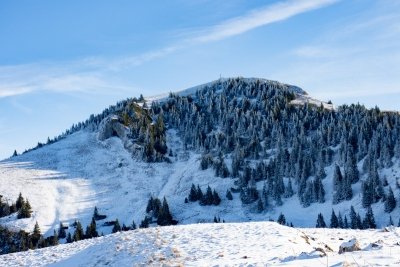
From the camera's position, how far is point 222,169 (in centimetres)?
11200

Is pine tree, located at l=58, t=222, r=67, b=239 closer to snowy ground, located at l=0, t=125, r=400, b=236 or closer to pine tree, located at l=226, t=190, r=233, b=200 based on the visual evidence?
snowy ground, located at l=0, t=125, r=400, b=236

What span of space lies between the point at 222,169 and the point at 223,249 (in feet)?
294

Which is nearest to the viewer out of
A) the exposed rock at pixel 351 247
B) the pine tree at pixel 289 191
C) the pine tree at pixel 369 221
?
the exposed rock at pixel 351 247

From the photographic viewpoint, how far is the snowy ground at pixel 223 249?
56.0 ft

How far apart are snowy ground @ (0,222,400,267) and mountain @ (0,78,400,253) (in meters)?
52.6

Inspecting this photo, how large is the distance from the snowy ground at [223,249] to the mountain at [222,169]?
172 ft

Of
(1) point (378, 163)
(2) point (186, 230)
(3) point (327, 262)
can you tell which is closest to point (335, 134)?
(1) point (378, 163)

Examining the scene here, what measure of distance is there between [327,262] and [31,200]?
102 meters

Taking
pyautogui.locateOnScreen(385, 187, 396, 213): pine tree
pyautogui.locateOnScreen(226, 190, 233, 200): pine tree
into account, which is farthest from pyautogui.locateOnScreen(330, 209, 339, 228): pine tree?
pyautogui.locateOnScreen(226, 190, 233, 200): pine tree

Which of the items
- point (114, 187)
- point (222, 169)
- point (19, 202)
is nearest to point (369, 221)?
point (222, 169)

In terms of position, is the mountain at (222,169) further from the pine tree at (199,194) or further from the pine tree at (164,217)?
the pine tree at (199,194)

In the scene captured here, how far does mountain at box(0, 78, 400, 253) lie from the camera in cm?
8994

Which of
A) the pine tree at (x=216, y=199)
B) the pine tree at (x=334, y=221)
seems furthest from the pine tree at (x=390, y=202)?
the pine tree at (x=216, y=199)

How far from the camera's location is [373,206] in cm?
8094
